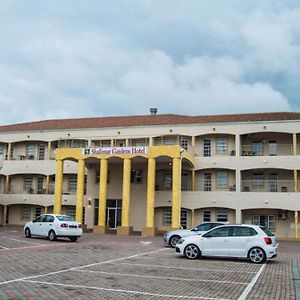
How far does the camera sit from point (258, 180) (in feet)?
120

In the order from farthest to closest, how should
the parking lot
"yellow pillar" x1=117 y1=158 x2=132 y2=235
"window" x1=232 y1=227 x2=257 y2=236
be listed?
"yellow pillar" x1=117 y1=158 x2=132 y2=235, "window" x1=232 y1=227 x2=257 y2=236, the parking lot

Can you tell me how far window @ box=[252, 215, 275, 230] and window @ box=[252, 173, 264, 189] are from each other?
2400 millimetres

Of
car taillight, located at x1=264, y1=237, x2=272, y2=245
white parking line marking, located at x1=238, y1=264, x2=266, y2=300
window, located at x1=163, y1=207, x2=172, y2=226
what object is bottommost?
white parking line marking, located at x1=238, y1=264, x2=266, y2=300

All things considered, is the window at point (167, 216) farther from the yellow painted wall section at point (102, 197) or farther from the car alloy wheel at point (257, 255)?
the car alloy wheel at point (257, 255)

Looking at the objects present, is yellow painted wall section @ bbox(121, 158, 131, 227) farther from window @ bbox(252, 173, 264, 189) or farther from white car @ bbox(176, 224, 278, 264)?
white car @ bbox(176, 224, 278, 264)

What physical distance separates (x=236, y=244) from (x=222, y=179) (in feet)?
68.3

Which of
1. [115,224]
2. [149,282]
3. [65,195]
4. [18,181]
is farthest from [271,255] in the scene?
[18,181]

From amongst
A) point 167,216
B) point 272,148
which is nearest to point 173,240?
point 167,216

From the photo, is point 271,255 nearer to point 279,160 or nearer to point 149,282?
point 149,282

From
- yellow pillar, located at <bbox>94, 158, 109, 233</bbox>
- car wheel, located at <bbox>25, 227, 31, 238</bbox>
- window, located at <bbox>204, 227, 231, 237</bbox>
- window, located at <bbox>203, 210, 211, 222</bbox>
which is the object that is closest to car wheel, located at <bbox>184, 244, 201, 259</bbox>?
window, located at <bbox>204, 227, 231, 237</bbox>

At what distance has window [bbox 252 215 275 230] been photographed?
35.1m

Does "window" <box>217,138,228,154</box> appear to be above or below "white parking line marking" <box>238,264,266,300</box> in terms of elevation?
above

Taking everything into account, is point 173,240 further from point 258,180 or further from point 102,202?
point 258,180

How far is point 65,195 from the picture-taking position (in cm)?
4109
